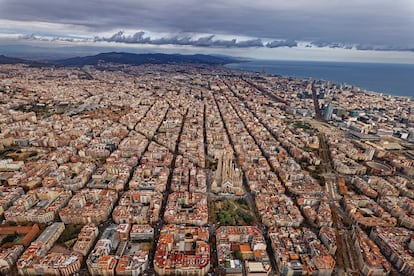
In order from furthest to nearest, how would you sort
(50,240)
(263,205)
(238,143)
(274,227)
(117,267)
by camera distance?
(238,143), (263,205), (274,227), (50,240), (117,267)

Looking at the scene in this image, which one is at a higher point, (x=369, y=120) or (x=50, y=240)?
(x=369, y=120)

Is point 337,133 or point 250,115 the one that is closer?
point 337,133

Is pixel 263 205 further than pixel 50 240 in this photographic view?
Yes

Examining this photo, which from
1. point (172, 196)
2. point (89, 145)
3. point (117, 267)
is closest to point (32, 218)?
point (117, 267)

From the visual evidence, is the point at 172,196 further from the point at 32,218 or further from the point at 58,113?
the point at 58,113

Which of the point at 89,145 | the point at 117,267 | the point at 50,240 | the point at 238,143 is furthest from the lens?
the point at 238,143

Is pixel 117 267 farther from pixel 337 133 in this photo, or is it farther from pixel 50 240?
pixel 337 133

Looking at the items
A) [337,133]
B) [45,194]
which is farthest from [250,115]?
[45,194]

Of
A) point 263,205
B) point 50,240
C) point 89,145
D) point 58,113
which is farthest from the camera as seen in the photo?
point 58,113

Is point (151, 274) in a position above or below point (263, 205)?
below
